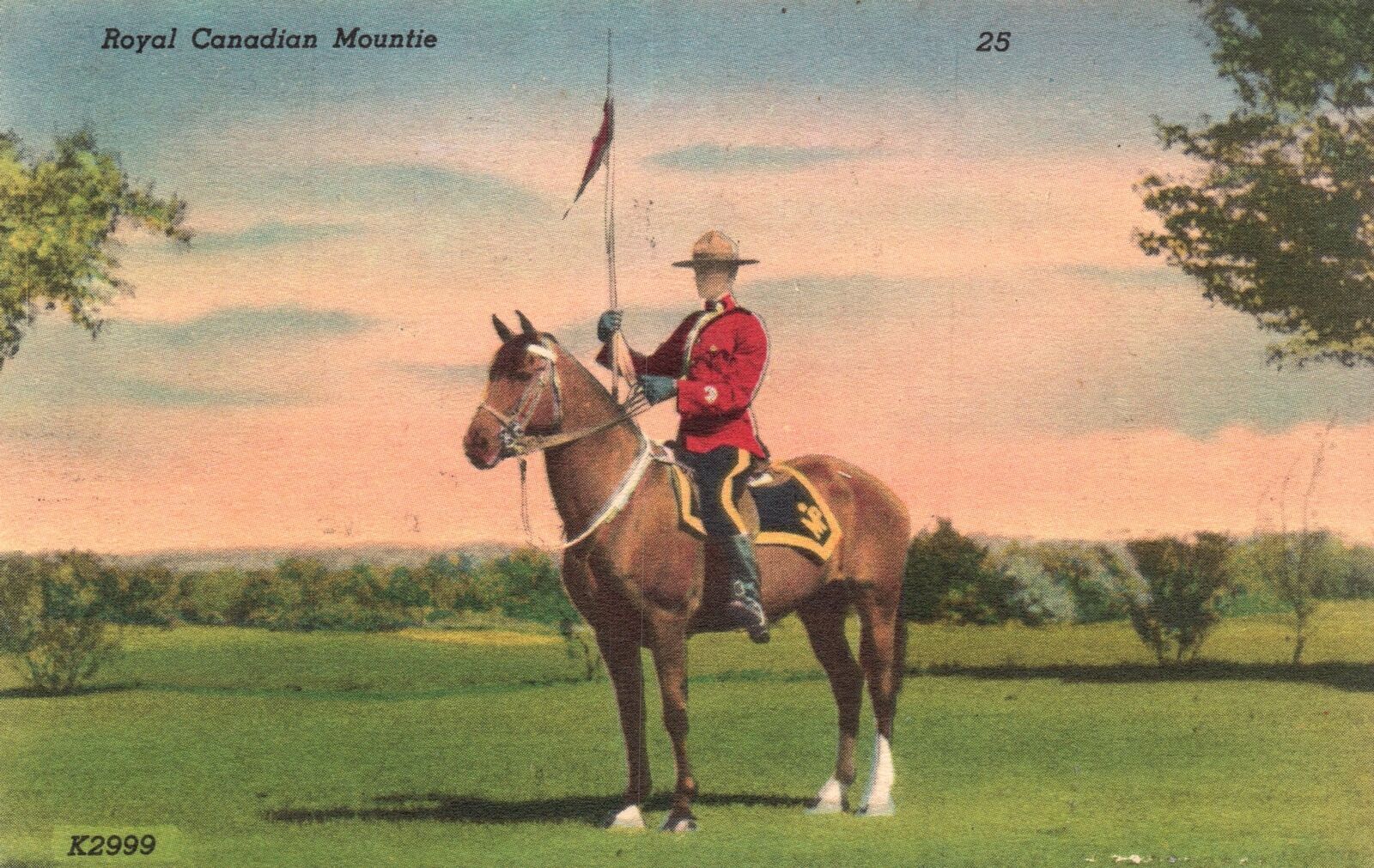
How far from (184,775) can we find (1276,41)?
1080 centimetres

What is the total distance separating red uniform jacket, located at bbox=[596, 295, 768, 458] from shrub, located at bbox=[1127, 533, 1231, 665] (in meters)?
4.86

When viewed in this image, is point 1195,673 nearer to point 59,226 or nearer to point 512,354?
point 512,354

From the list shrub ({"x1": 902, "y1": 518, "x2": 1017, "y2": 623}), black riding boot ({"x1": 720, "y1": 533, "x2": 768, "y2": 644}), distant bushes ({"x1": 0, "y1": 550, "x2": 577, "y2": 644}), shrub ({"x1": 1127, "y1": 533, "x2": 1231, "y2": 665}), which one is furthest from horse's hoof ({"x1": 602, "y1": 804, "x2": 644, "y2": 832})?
shrub ({"x1": 1127, "y1": 533, "x2": 1231, "y2": 665})

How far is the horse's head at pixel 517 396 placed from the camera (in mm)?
9961

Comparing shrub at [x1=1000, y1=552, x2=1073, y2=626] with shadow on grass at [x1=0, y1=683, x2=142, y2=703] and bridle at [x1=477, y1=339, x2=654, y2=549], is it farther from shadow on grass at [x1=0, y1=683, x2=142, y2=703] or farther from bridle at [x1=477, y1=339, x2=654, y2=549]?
shadow on grass at [x1=0, y1=683, x2=142, y2=703]

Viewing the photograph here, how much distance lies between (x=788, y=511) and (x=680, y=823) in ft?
6.82

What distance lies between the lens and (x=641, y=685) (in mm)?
10766

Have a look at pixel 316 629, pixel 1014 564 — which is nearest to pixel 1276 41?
pixel 1014 564

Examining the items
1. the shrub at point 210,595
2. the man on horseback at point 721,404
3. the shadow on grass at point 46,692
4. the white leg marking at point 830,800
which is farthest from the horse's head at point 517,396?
the shadow on grass at point 46,692

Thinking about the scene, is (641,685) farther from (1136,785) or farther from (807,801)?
(1136,785)

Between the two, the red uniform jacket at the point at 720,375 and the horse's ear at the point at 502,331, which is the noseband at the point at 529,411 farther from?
the red uniform jacket at the point at 720,375

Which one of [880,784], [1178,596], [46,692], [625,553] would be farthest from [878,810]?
[46,692]

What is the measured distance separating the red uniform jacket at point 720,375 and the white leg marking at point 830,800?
2.22 metres

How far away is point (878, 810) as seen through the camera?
1105 centimetres
